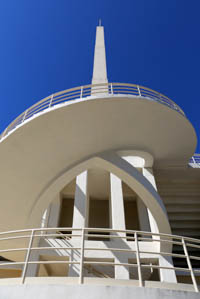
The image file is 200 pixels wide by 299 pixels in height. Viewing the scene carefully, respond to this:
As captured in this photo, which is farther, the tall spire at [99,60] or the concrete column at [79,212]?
the tall spire at [99,60]

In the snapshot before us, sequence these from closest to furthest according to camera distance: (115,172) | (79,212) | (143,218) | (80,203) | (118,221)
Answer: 1. (115,172)
2. (118,221)
3. (79,212)
4. (80,203)
5. (143,218)

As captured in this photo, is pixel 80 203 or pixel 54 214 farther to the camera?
pixel 54 214

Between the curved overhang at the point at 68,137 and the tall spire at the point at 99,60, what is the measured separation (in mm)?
10505

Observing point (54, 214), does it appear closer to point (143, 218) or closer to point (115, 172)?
point (143, 218)

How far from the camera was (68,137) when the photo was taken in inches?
250

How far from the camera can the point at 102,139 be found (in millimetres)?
6676

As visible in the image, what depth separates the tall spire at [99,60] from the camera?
1675 cm

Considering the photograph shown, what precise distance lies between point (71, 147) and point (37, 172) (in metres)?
1.22

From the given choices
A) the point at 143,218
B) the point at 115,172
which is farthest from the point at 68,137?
the point at 143,218

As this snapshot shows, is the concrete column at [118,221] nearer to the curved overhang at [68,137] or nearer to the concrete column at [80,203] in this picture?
the concrete column at [80,203]

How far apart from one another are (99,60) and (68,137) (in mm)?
13744

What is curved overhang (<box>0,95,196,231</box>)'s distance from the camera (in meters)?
6.08

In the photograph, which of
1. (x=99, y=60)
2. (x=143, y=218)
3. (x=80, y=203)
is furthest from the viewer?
(x=99, y=60)

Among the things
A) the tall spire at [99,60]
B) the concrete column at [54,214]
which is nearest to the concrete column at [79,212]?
the concrete column at [54,214]
